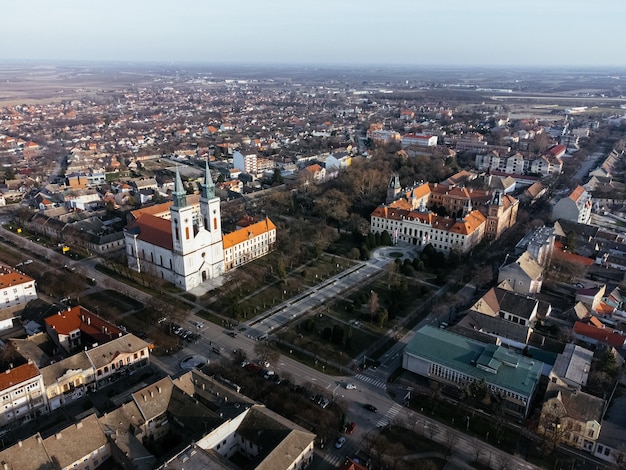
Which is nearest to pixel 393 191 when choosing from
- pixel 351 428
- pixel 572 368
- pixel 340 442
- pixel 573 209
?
pixel 573 209

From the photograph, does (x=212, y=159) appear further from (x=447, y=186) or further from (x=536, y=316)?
(x=536, y=316)

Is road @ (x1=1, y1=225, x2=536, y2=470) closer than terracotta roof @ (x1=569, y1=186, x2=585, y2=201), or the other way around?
road @ (x1=1, y1=225, x2=536, y2=470)

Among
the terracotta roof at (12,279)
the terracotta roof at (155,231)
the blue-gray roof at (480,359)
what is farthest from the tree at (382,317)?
the terracotta roof at (12,279)

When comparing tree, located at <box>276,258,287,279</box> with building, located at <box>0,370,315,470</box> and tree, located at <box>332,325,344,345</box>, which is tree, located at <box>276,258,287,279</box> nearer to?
tree, located at <box>332,325,344,345</box>

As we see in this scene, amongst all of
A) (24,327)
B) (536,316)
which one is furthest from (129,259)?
(536,316)

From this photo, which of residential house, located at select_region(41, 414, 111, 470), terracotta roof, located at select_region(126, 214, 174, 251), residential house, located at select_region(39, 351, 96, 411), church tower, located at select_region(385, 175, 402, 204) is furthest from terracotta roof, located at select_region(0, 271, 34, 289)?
church tower, located at select_region(385, 175, 402, 204)

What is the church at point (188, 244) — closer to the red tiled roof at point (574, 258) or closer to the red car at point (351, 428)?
the red car at point (351, 428)
